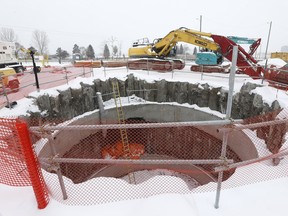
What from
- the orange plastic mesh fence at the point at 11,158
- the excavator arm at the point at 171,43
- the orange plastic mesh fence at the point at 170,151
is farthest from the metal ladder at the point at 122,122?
the orange plastic mesh fence at the point at 11,158

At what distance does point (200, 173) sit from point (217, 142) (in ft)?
6.90

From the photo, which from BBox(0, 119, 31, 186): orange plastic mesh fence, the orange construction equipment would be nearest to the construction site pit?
the orange construction equipment

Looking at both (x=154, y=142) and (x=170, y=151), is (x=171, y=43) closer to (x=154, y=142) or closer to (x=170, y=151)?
(x=154, y=142)

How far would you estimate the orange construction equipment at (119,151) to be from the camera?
34.6ft

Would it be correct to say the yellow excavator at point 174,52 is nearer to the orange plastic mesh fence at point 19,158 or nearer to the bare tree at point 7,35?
the orange plastic mesh fence at point 19,158

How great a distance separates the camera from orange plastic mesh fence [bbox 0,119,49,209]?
233 centimetres

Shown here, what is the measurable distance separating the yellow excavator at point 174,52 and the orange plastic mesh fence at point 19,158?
11523 mm

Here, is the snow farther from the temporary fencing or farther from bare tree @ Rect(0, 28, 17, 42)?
bare tree @ Rect(0, 28, 17, 42)

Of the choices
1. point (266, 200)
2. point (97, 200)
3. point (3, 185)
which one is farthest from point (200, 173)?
point (3, 185)

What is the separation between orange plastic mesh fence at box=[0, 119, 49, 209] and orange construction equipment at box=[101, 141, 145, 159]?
307 inches

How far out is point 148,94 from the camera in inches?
506

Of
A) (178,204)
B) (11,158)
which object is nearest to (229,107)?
(178,204)

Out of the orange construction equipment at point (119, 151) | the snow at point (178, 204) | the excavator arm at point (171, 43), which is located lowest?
the orange construction equipment at point (119, 151)

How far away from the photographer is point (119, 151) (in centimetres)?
1070
